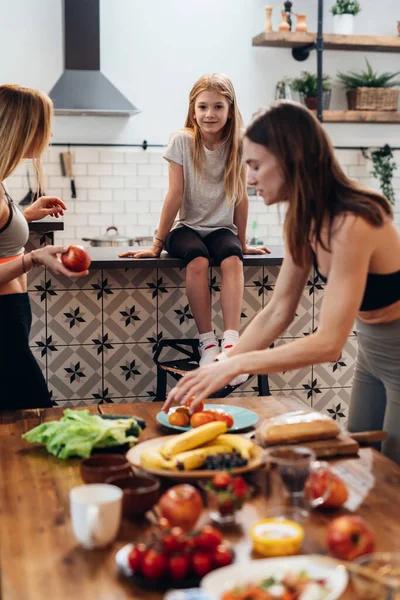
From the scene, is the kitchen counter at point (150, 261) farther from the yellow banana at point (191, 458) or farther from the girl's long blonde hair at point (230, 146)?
the yellow banana at point (191, 458)

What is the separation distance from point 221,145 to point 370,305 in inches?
77.4

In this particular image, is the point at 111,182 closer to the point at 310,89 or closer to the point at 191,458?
the point at 310,89

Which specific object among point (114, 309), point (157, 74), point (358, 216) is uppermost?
point (157, 74)

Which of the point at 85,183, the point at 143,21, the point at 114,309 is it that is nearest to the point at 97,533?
the point at 114,309

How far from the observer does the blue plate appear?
6.86 ft

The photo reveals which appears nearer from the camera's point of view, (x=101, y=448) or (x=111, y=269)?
(x=101, y=448)

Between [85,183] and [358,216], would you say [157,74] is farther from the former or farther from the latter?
[358,216]

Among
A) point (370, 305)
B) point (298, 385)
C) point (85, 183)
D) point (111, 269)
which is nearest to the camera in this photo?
point (370, 305)

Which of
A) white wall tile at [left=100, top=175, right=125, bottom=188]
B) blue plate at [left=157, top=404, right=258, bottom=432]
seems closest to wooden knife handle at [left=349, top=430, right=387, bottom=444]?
blue plate at [left=157, top=404, right=258, bottom=432]

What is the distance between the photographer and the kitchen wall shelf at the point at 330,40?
21.9 ft

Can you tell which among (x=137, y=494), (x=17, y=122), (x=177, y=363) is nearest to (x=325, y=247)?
(x=137, y=494)

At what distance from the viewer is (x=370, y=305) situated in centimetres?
208

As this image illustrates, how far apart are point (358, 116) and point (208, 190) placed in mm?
3443

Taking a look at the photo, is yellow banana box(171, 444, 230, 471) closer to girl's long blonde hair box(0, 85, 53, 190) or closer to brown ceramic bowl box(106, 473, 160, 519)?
brown ceramic bowl box(106, 473, 160, 519)
